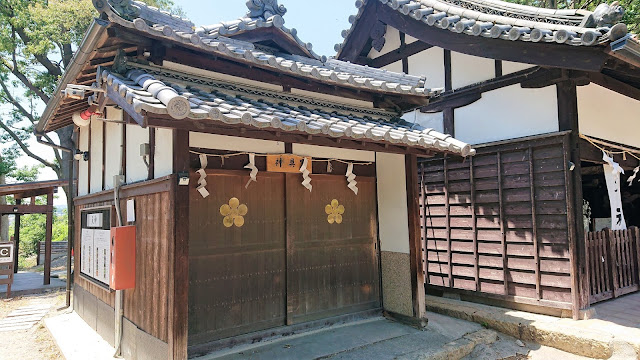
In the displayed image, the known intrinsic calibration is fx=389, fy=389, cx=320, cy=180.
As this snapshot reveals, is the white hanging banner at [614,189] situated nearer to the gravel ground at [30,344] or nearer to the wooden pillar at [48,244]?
the gravel ground at [30,344]

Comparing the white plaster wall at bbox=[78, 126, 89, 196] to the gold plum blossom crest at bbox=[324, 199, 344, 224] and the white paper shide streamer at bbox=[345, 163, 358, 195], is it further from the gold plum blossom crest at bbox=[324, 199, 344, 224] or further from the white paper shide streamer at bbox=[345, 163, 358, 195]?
the white paper shide streamer at bbox=[345, 163, 358, 195]

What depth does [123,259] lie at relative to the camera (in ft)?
19.7

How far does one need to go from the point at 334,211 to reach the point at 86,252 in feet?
18.6

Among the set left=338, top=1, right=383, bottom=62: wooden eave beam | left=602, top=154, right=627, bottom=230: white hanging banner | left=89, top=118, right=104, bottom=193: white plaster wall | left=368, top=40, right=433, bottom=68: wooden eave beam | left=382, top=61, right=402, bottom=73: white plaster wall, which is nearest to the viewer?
left=602, top=154, right=627, bottom=230: white hanging banner

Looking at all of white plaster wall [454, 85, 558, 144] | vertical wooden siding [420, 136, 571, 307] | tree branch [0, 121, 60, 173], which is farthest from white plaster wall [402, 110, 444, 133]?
tree branch [0, 121, 60, 173]

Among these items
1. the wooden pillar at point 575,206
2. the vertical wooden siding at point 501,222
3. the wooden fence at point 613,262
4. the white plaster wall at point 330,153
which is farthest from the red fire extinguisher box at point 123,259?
the wooden fence at point 613,262

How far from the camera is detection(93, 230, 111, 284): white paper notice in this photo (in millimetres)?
7257

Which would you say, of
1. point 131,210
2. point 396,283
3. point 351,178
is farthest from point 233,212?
point 396,283

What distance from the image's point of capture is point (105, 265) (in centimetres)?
738

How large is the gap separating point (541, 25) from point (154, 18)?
715 centimetres

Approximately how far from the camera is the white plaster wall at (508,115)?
8.08 metres

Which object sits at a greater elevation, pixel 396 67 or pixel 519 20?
pixel 396 67

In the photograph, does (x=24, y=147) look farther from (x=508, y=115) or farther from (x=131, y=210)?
(x=508, y=115)

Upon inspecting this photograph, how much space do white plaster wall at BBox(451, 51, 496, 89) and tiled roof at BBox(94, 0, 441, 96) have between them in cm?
210
